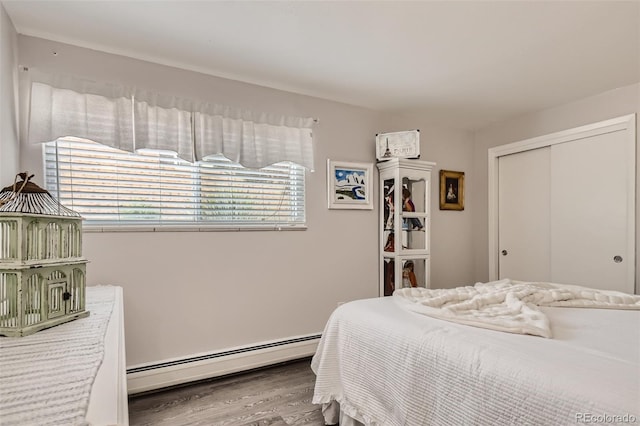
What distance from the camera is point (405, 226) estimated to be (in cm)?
316

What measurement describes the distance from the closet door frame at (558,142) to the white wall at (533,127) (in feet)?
0.12

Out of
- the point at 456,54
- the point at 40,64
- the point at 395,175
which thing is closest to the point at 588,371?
the point at 456,54

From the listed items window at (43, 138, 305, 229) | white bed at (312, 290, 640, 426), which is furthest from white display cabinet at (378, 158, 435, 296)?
white bed at (312, 290, 640, 426)

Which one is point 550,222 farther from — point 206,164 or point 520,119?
point 206,164

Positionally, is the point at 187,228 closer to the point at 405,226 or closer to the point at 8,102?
the point at 8,102

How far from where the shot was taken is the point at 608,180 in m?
2.75

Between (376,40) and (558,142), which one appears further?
(558,142)

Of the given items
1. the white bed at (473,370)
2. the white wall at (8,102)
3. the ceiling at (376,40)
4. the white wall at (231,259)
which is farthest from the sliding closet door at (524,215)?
the white wall at (8,102)

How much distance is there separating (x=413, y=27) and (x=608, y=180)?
216 cm

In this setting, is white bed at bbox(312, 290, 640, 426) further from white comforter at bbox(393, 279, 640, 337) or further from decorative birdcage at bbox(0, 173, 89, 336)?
decorative birdcage at bbox(0, 173, 89, 336)

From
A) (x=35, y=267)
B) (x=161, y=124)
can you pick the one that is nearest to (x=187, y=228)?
(x=161, y=124)

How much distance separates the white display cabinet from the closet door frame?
908mm

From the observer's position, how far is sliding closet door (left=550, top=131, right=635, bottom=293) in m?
2.67

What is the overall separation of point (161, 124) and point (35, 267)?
5.08 ft
